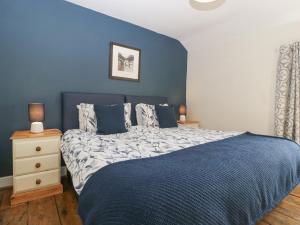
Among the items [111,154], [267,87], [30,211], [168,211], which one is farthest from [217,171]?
[267,87]

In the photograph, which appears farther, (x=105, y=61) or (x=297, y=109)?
(x=105, y=61)

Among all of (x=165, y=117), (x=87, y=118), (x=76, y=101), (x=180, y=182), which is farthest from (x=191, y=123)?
(x=180, y=182)

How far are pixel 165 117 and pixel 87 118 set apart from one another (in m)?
1.23

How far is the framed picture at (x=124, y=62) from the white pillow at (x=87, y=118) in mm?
794

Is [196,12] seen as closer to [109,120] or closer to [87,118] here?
[109,120]

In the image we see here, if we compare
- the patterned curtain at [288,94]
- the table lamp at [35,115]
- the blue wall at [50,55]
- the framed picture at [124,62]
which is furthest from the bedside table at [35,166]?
the patterned curtain at [288,94]

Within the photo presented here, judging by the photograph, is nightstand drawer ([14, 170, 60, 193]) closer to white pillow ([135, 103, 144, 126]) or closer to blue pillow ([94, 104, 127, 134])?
blue pillow ([94, 104, 127, 134])

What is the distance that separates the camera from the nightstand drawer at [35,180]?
1.96m

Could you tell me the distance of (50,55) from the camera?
2.53 metres

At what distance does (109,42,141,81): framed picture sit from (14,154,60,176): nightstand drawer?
1552 mm

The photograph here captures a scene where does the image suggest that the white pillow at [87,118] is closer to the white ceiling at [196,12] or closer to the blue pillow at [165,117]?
the blue pillow at [165,117]

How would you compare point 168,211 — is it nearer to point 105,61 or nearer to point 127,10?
point 105,61

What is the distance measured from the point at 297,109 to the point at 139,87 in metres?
2.52

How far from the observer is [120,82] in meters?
3.24
